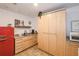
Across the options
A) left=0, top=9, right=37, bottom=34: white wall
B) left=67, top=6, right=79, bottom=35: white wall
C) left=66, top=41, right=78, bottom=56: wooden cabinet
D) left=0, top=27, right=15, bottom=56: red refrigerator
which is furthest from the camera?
left=0, top=9, right=37, bottom=34: white wall

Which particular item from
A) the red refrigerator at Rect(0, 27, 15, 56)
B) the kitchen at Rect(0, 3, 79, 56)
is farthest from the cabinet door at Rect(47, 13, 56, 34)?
the red refrigerator at Rect(0, 27, 15, 56)

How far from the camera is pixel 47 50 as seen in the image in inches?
131

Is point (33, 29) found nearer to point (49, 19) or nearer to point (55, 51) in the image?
point (49, 19)

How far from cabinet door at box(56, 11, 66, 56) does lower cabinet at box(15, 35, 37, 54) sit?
1.58 metres

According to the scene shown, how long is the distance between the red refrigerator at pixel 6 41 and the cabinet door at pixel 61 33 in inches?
64.7

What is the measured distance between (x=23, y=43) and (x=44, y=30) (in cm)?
113

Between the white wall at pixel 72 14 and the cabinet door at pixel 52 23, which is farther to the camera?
the cabinet door at pixel 52 23

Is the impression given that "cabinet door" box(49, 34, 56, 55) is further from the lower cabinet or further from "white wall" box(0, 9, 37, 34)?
"white wall" box(0, 9, 37, 34)

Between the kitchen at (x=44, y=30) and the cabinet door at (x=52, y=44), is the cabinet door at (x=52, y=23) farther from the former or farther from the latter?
the cabinet door at (x=52, y=44)

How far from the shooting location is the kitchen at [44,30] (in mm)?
2543

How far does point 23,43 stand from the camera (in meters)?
3.69

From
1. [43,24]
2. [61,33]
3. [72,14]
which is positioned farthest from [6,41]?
[72,14]

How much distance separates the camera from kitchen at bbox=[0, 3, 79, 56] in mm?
2543

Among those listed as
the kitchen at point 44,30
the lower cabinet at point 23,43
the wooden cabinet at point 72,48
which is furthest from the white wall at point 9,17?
the wooden cabinet at point 72,48
